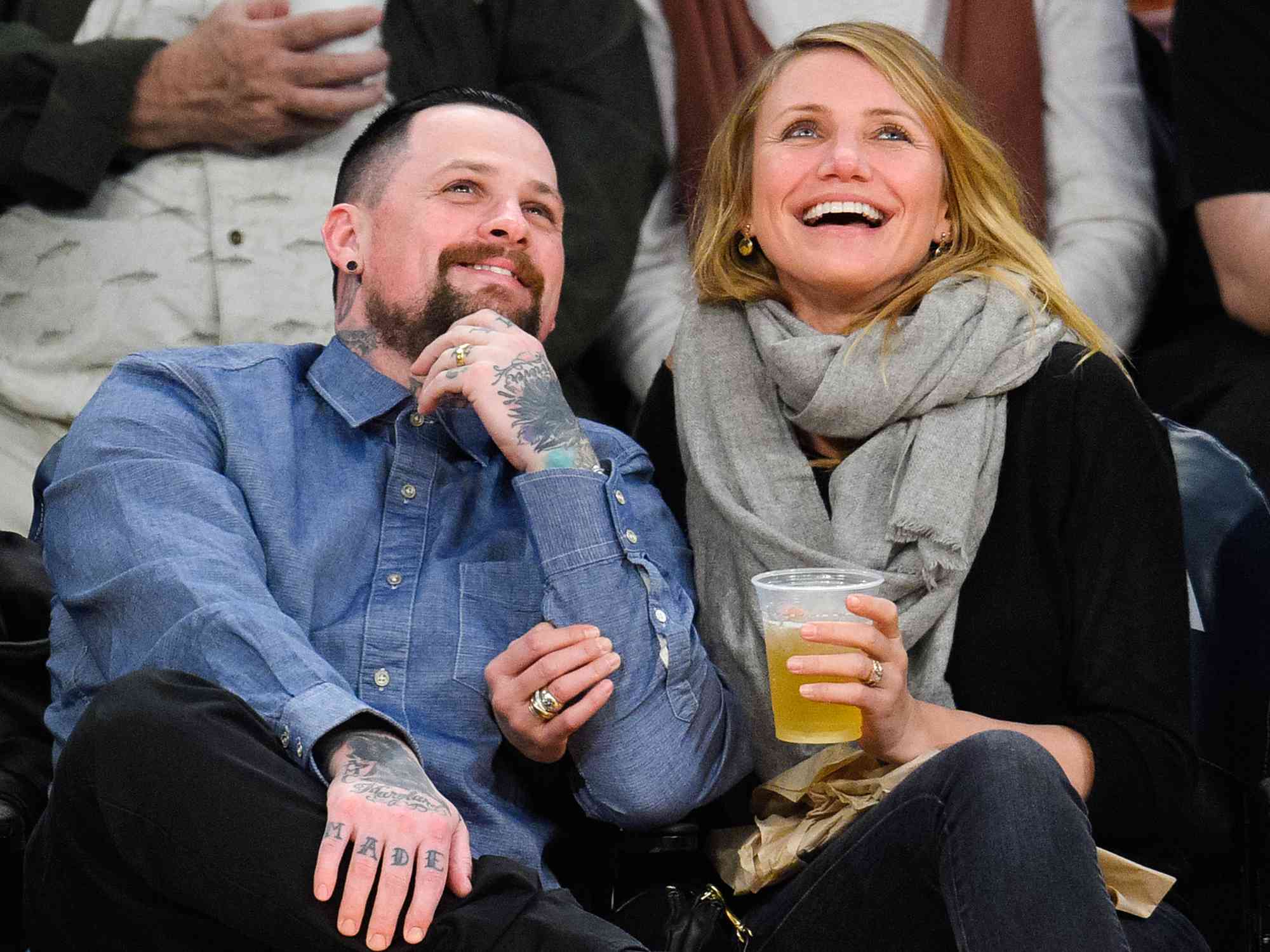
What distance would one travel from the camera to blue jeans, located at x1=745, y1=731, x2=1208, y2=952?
138 centimetres

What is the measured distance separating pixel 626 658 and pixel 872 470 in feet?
1.35

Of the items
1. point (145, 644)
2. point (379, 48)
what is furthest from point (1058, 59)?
point (145, 644)

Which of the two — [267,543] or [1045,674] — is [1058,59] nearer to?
[1045,674]

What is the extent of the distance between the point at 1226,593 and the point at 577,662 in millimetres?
820

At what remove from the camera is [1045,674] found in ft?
6.10

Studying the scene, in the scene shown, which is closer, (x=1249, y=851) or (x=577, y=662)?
(x=577, y=662)

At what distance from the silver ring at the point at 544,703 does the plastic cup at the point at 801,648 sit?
23cm

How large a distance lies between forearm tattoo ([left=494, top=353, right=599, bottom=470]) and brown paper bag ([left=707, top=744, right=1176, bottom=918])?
42 cm

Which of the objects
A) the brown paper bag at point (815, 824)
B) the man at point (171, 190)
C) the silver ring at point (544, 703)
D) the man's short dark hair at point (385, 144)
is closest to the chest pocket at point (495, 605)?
the silver ring at point (544, 703)

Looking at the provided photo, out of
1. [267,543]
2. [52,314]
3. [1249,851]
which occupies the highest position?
[267,543]

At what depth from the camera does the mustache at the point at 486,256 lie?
1958mm

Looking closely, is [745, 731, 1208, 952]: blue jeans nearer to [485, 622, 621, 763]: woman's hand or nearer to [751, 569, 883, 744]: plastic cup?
[751, 569, 883, 744]: plastic cup

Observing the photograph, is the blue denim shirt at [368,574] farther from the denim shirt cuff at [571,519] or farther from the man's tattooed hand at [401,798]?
the man's tattooed hand at [401,798]

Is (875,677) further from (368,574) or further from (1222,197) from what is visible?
(1222,197)
